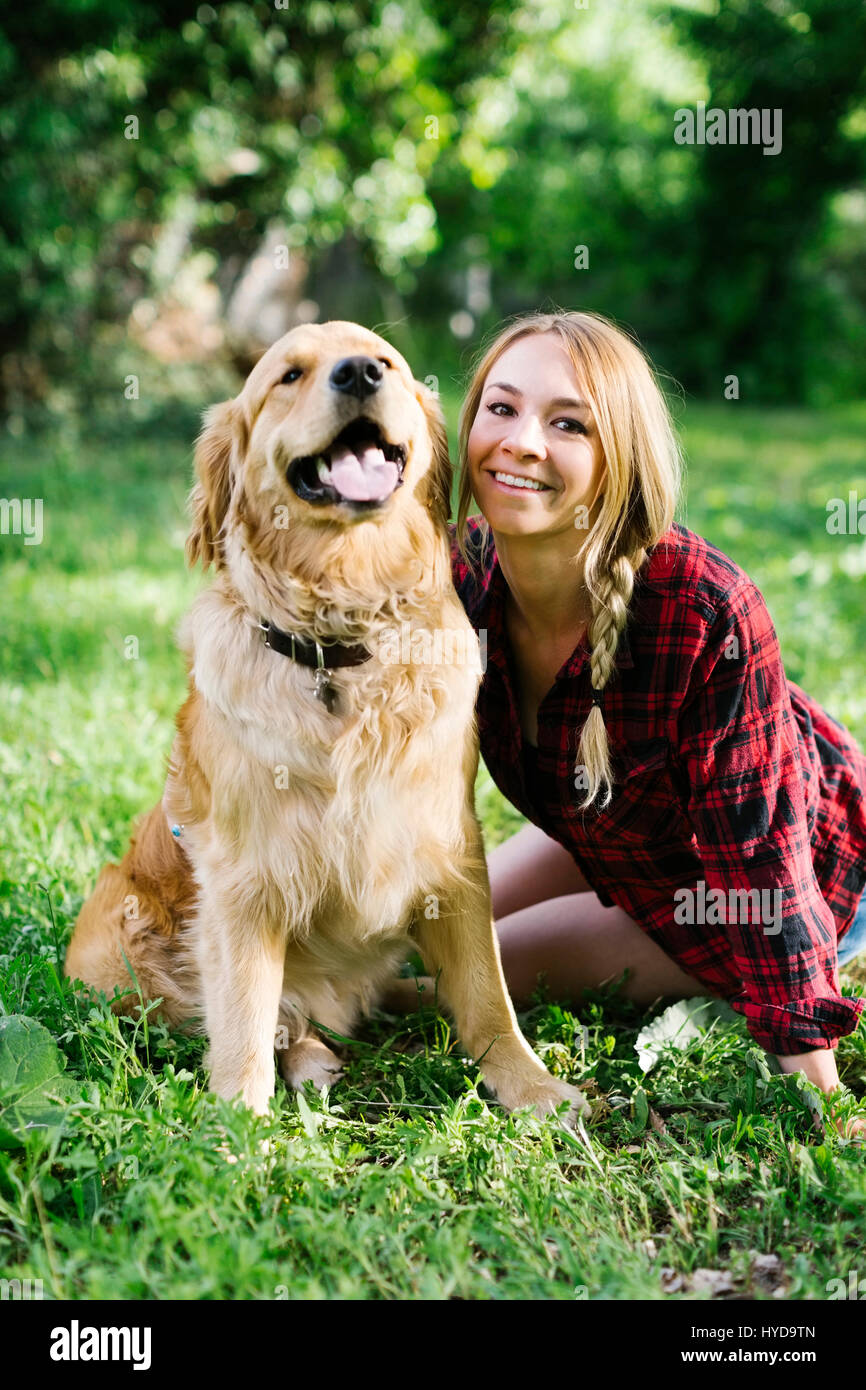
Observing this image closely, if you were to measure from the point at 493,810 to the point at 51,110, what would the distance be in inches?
296

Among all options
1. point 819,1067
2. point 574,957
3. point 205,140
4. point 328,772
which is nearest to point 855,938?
point 819,1067

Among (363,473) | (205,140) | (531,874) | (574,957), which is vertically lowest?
(574,957)

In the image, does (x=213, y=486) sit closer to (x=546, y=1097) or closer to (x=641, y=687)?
(x=641, y=687)

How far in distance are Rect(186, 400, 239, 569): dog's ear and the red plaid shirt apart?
0.64 m

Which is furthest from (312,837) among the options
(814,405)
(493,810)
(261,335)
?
(814,405)

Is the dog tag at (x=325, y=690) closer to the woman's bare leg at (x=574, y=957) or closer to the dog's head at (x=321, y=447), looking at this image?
the dog's head at (x=321, y=447)

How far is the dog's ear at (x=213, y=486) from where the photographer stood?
2.43m

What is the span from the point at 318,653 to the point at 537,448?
63 cm

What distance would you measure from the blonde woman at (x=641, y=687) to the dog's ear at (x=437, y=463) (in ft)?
0.21

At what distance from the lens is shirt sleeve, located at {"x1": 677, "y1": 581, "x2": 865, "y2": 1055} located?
229cm

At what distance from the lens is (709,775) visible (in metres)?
2.35

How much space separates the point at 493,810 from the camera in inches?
150

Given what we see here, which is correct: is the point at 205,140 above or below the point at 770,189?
below

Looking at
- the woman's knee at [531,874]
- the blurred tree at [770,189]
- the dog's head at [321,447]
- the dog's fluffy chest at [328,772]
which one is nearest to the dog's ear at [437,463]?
the dog's head at [321,447]
